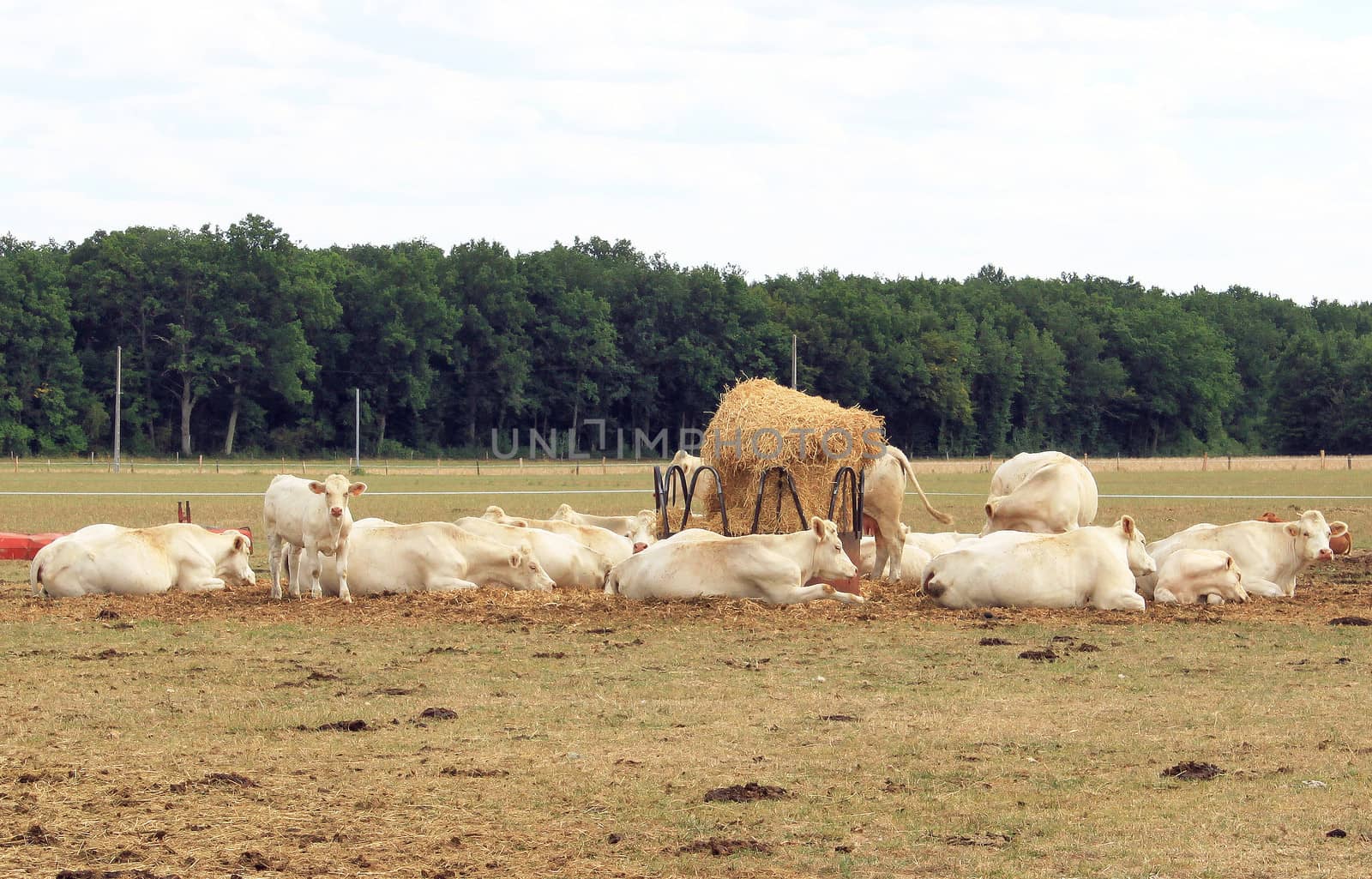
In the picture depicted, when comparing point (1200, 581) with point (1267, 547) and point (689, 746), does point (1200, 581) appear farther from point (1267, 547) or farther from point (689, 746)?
point (689, 746)

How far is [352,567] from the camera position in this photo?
53.8 ft

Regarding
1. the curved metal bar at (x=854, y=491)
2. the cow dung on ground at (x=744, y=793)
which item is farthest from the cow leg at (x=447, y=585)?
the cow dung on ground at (x=744, y=793)

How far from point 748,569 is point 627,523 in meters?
6.42

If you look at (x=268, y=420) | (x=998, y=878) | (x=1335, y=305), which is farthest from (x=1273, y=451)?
(x=998, y=878)

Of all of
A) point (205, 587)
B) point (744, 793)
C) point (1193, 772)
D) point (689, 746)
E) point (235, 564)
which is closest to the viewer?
point (744, 793)

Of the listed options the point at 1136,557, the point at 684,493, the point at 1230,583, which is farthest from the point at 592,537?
the point at 1230,583

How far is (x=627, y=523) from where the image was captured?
71.2 ft

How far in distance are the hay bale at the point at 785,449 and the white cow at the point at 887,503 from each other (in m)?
0.19

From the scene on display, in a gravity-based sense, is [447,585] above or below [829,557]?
below

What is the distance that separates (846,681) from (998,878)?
4.78 metres

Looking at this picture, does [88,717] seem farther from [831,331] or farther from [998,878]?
[831,331]

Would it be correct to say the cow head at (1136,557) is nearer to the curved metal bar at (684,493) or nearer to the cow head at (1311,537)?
the cow head at (1311,537)

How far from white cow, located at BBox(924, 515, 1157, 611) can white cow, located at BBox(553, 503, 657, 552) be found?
16.8 feet

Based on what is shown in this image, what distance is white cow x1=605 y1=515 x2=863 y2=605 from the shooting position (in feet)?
50.6
